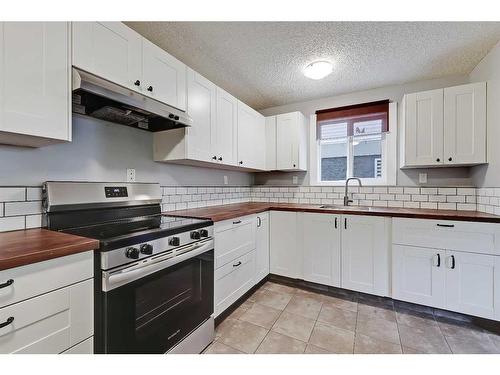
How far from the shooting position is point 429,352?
5.06 ft

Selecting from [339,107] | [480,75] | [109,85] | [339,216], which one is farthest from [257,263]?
[480,75]

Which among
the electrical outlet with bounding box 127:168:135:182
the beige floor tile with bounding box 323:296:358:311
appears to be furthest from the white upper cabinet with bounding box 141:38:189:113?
the beige floor tile with bounding box 323:296:358:311

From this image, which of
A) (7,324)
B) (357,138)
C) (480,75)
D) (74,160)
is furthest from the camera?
(357,138)

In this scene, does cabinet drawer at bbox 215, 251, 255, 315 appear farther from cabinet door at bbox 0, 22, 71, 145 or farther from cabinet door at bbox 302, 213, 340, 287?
cabinet door at bbox 0, 22, 71, 145

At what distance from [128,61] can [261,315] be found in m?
2.15

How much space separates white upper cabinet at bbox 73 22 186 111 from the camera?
4.16 feet

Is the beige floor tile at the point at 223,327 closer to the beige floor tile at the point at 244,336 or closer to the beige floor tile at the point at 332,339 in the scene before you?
the beige floor tile at the point at 244,336

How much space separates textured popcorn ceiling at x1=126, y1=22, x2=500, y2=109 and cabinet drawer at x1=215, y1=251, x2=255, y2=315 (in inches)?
72.2

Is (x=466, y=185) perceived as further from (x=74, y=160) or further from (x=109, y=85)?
(x=74, y=160)

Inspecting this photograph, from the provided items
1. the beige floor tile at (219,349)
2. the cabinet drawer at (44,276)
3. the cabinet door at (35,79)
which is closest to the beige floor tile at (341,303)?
the beige floor tile at (219,349)

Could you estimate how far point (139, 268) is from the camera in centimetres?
116

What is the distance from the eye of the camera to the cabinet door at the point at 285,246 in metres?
2.55

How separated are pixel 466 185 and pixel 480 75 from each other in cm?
105

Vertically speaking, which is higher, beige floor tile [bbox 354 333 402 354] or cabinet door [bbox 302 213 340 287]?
cabinet door [bbox 302 213 340 287]
